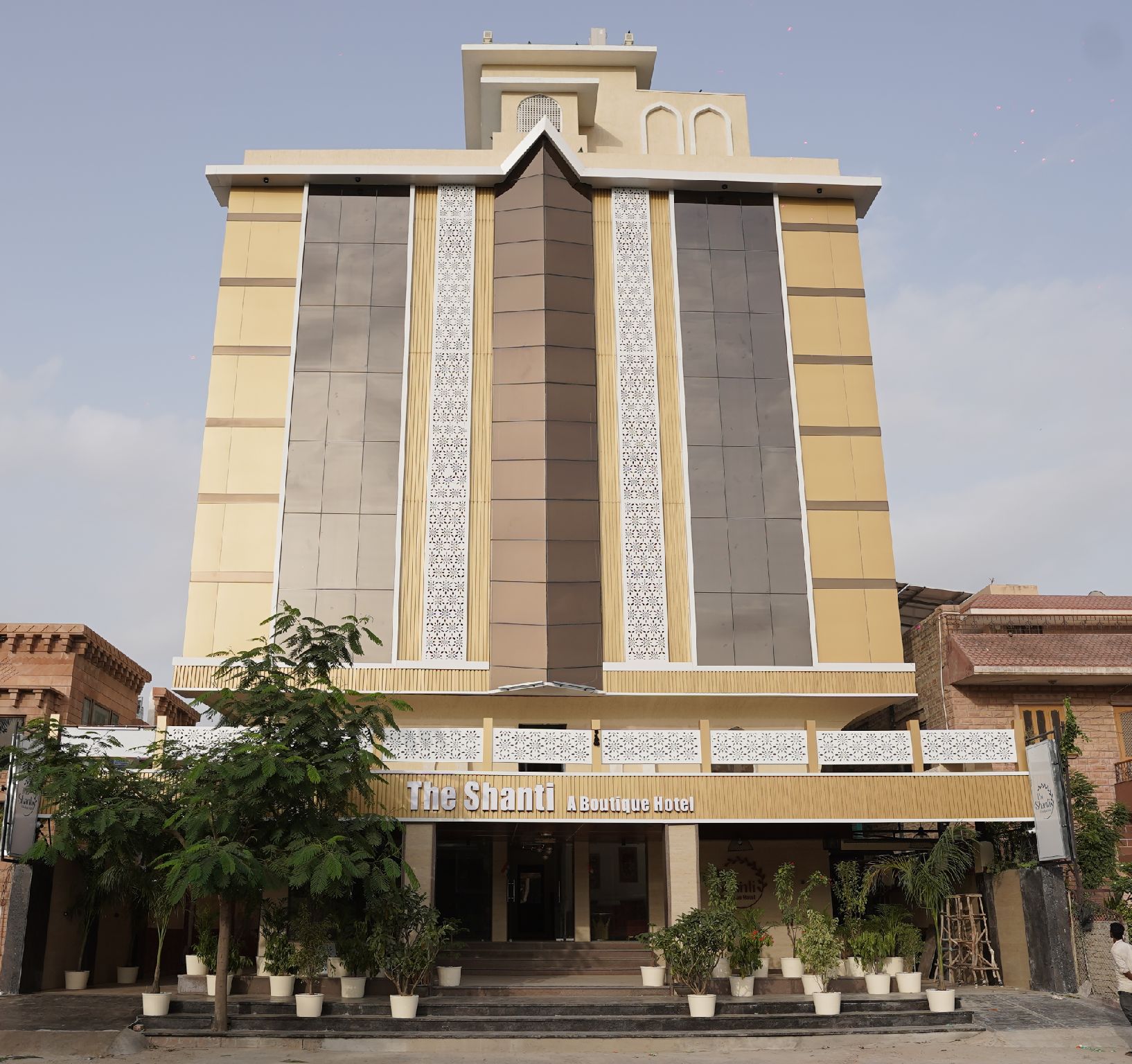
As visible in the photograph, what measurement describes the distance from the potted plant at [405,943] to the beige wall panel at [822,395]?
47.3 feet

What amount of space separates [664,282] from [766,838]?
13079 millimetres

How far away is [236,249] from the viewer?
88.6 ft

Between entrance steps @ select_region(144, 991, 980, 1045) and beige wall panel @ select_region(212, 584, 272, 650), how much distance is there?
829 centimetres

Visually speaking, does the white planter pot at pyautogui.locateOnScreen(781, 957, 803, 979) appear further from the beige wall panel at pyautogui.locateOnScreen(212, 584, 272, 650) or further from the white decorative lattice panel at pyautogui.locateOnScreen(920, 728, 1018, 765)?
the beige wall panel at pyautogui.locateOnScreen(212, 584, 272, 650)

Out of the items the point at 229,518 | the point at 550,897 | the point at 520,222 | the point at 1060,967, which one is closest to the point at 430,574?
the point at 229,518

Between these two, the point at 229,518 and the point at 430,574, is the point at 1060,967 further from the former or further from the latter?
the point at 229,518

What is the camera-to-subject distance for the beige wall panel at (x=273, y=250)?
26.8 metres

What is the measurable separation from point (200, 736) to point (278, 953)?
3.85m

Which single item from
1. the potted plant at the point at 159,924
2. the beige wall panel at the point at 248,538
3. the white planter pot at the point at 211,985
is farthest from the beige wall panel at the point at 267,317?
the white planter pot at the point at 211,985

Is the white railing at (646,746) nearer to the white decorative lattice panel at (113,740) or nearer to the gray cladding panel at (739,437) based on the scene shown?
the white decorative lattice panel at (113,740)

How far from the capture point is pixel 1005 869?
20312 mm

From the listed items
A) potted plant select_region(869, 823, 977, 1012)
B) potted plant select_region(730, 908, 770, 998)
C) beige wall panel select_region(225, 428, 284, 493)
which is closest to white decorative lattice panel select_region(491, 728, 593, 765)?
potted plant select_region(730, 908, 770, 998)

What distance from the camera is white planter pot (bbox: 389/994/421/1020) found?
54.7 feet

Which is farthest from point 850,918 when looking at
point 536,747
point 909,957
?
point 536,747
